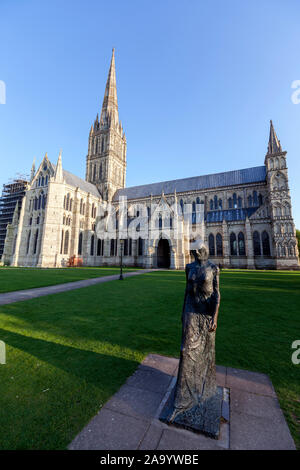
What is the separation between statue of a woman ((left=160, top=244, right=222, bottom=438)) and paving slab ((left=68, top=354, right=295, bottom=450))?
0.17m

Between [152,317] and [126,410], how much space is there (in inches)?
148

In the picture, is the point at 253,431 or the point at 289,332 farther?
the point at 289,332

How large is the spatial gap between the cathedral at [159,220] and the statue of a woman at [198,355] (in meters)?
24.6

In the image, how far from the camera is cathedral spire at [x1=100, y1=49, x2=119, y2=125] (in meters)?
54.5

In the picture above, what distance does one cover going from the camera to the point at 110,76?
5647cm

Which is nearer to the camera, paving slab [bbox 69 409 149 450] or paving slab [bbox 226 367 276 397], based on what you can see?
paving slab [bbox 69 409 149 450]

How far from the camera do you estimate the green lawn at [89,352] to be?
90.5 inches

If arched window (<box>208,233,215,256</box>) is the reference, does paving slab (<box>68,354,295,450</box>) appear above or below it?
below

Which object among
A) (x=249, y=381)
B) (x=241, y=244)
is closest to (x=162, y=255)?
(x=241, y=244)

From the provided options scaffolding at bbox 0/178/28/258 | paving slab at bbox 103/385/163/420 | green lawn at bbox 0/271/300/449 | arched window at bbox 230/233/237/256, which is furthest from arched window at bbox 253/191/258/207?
scaffolding at bbox 0/178/28/258

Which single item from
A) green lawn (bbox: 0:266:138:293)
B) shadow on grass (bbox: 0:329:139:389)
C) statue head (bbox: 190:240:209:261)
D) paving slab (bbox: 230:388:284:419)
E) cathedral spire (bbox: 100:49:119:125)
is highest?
cathedral spire (bbox: 100:49:119:125)

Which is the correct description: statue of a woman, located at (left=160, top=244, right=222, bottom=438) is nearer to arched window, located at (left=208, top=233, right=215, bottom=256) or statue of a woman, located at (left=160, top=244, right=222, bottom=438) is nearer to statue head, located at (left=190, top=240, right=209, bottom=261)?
statue head, located at (left=190, top=240, right=209, bottom=261)
